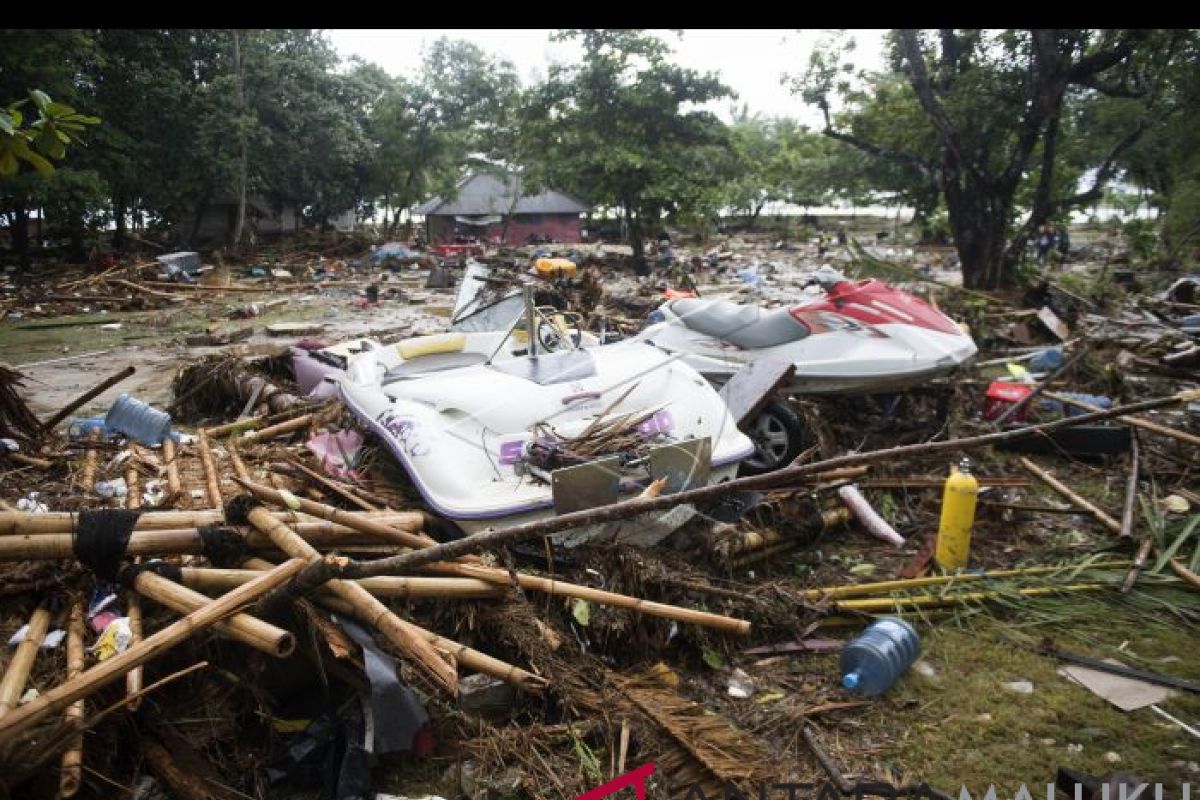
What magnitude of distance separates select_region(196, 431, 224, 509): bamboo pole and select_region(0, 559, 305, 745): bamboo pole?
1154 millimetres

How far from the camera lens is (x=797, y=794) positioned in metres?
2.55

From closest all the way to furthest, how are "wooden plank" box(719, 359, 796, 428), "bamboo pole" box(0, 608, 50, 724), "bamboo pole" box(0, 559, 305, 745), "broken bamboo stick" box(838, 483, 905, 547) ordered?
"bamboo pole" box(0, 559, 305, 745), "bamboo pole" box(0, 608, 50, 724), "broken bamboo stick" box(838, 483, 905, 547), "wooden plank" box(719, 359, 796, 428)

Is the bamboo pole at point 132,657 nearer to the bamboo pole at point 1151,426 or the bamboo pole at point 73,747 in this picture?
the bamboo pole at point 73,747

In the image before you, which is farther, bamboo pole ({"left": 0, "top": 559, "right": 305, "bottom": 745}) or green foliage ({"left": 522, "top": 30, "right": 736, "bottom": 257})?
green foliage ({"left": 522, "top": 30, "right": 736, "bottom": 257})

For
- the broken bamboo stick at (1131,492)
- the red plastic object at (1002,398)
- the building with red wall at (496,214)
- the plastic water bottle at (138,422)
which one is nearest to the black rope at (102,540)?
the plastic water bottle at (138,422)

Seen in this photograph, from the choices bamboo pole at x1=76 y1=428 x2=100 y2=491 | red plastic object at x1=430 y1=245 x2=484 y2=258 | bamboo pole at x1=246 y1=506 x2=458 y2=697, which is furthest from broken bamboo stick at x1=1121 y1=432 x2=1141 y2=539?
red plastic object at x1=430 y1=245 x2=484 y2=258

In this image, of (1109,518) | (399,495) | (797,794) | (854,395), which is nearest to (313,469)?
(399,495)

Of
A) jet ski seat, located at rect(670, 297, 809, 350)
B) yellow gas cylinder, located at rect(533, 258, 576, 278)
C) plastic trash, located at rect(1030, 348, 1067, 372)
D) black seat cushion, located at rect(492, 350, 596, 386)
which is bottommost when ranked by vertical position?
plastic trash, located at rect(1030, 348, 1067, 372)

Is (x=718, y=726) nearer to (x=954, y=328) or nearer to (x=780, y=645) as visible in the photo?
(x=780, y=645)

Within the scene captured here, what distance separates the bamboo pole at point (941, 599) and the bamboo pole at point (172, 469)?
138 inches

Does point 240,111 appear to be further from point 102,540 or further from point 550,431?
point 102,540

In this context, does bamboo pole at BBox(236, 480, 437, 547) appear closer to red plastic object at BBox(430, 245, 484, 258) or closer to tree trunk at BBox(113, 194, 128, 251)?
red plastic object at BBox(430, 245, 484, 258)

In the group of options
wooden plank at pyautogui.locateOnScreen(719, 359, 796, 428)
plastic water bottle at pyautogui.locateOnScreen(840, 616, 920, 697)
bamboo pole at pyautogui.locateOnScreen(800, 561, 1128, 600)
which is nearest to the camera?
plastic water bottle at pyautogui.locateOnScreen(840, 616, 920, 697)

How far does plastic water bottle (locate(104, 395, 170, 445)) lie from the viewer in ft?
16.8
